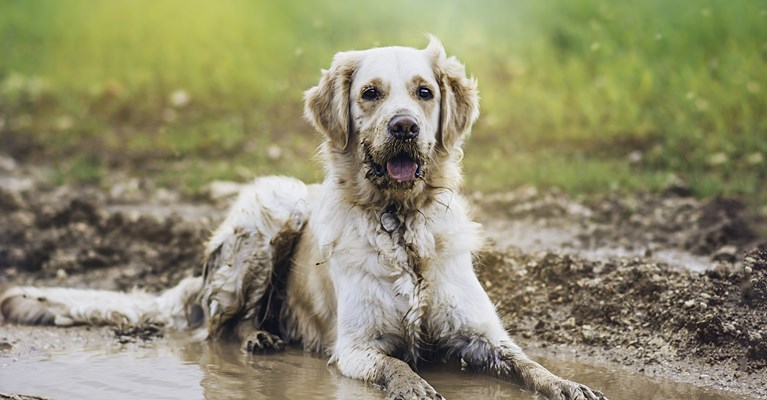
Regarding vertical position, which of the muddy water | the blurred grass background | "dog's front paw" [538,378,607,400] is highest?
the blurred grass background

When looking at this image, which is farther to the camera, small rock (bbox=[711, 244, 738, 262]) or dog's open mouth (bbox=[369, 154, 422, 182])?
small rock (bbox=[711, 244, 738, 262])

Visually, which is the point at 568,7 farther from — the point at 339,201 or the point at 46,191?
the point at 339,201

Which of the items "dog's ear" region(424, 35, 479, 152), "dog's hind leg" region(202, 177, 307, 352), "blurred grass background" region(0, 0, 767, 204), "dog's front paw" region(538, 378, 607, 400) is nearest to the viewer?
"dog's front paw" region(538, 378, 607, 400)

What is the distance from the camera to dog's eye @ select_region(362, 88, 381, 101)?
501 centimetres

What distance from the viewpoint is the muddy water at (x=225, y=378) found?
456cm

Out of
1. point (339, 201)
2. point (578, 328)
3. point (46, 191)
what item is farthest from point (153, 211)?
point (578, 328)

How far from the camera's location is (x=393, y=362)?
4.65 m

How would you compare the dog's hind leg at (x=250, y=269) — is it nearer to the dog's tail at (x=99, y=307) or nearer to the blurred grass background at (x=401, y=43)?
the dog's tail at (x=99, y=307)

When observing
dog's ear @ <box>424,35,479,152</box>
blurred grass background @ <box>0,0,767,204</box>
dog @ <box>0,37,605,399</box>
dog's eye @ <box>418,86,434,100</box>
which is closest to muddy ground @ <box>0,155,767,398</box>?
blurred grass background @ <box>0,0,767,204</box>

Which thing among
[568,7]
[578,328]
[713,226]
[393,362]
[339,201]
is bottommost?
[393,362]

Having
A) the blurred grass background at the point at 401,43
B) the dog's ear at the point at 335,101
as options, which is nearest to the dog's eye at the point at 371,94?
the dog's ear at the point at 335,101

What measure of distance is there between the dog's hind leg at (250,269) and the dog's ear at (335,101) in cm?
87

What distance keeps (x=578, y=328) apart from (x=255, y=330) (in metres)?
1.95

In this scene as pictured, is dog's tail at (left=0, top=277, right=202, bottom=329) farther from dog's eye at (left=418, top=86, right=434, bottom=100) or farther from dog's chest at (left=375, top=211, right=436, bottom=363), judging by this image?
dog's eye at (left=418, top=86, right=434, bottom=100)
